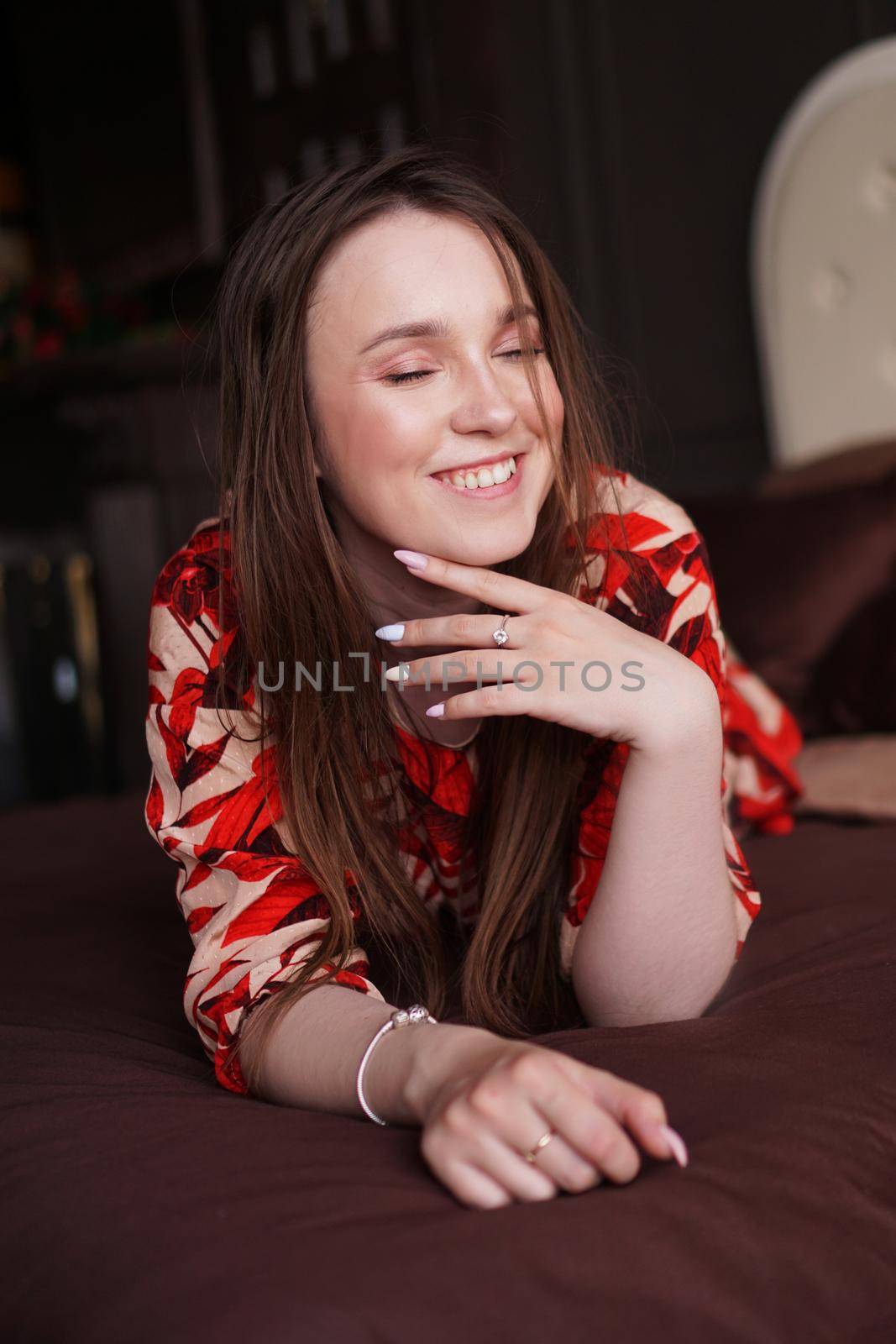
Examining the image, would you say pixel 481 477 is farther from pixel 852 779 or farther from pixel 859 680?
pixel 859 680

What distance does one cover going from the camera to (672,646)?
1318mm

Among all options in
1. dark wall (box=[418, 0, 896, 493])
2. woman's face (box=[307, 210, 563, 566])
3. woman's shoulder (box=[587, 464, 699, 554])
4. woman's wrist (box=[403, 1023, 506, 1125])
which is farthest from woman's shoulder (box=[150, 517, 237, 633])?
dark wall (box=[418, 0, 896, 493])

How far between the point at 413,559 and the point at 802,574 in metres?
1.18

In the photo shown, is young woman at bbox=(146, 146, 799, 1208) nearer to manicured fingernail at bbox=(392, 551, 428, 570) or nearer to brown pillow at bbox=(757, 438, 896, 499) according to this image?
manicured fingernail at bbox=(392, 551, 428, 570)

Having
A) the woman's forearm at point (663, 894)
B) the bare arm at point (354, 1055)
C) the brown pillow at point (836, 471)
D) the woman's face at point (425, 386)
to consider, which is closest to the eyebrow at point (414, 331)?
the woman's face at point (425, 386)

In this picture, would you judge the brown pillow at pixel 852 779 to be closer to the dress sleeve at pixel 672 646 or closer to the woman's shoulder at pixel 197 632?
the dress sleeve at pixel 672 646

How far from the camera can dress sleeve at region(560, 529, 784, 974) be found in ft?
4.19

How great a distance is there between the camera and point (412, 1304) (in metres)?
0.73

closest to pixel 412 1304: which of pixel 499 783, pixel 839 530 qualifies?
pixel 499 783

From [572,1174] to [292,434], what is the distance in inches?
28.3

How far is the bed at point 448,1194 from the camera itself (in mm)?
752

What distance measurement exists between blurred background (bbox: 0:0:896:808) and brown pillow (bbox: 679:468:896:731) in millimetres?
691

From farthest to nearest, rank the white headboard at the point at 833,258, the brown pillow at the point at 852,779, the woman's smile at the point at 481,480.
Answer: the white headboard at the point at 833,258 < the brown pillow at the point at 852,779 < the woman's smile at the point at 481,480

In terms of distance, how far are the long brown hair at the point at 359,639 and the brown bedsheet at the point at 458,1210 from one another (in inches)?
7.0
